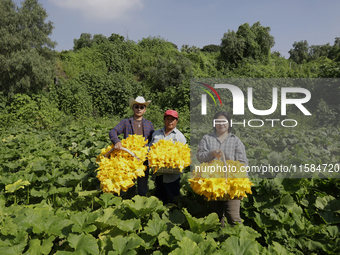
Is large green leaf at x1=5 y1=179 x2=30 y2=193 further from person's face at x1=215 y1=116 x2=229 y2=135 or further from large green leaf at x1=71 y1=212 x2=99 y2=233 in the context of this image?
person's face at x1=215 y1=116 x2=229 y2=135

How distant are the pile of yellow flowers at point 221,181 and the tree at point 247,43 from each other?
1848 cm

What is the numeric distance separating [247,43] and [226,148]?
62.4 ft

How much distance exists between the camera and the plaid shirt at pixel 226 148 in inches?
92.7

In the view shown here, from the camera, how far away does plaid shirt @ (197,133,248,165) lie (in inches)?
92.7

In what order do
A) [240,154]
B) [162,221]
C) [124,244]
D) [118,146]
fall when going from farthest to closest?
1. [118,146]
2. [240,154]
3. [162,221]
4. [124,244]

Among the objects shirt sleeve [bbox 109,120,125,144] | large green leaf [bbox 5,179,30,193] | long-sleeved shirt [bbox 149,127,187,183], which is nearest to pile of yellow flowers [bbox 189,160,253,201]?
long-sleeved shirt [bbox 149,127,187,183]

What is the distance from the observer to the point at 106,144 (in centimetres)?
482

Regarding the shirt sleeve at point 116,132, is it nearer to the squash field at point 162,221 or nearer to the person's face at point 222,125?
the squash field at point 162,221

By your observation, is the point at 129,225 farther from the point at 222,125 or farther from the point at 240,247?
the point at 222,125

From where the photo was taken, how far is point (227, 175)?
2.07m

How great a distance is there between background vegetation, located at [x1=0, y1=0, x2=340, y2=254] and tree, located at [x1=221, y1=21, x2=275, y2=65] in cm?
9

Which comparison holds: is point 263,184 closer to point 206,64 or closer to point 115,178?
point 115,178

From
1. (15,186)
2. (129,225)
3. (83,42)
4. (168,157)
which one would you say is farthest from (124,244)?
(83,42)

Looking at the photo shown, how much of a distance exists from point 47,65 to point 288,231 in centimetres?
1191
